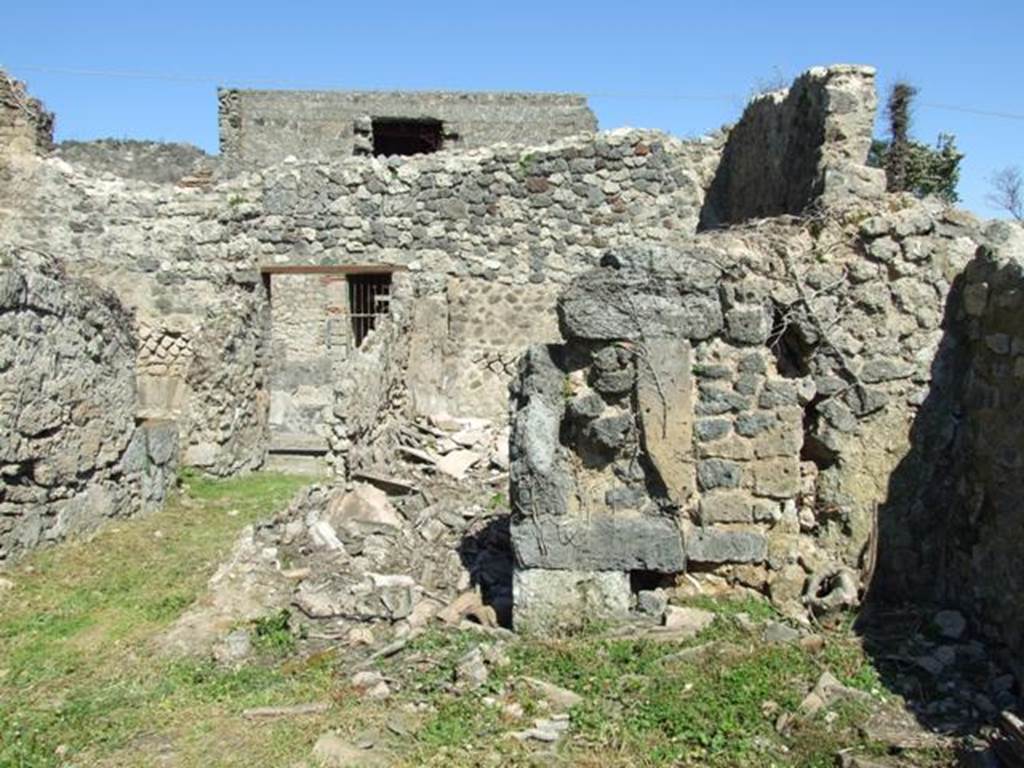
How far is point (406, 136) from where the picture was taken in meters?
22.2

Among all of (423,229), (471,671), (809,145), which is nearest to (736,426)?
(471,671)

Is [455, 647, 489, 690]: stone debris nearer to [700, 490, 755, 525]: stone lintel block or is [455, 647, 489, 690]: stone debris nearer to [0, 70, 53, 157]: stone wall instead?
[700, 490, 755, 525]: stone lintel block

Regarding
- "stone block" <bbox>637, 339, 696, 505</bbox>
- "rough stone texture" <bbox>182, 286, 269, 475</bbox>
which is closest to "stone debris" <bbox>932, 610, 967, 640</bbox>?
"stone block" <bbox>637, 339, 696, 505</bbox>

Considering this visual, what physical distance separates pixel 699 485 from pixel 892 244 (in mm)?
1736

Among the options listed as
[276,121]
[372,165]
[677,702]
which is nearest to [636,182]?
[372,165]

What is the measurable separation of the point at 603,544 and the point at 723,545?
668 millimetres

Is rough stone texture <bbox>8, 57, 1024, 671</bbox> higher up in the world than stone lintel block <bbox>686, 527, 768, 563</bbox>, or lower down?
higher up

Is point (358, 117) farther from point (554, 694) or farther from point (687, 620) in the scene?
point (554, 694)

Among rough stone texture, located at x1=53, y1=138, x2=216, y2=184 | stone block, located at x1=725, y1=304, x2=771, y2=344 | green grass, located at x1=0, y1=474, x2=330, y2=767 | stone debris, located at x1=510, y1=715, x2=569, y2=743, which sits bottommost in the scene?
green grass, located at x1=0, y1=474, x2=330, y2=767

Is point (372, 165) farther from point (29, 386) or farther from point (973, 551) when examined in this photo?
point (973, 551)

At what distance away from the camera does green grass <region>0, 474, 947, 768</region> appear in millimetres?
4035

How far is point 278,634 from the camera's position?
5.48 m

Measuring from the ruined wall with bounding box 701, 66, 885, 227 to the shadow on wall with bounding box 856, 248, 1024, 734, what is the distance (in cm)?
125

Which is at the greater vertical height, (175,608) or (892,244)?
(892,244)
